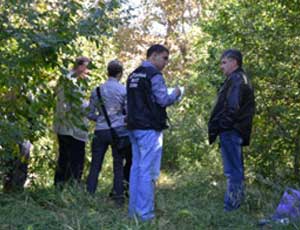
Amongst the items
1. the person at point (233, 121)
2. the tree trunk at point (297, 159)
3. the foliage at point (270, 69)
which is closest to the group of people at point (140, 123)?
the person at point (233, 121)

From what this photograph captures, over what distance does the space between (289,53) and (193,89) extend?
4.32m

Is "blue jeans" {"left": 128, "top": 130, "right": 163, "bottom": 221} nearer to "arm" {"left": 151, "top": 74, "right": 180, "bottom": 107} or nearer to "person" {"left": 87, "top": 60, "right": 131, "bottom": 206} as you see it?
"arm" {"left": 151, "top": 74, "right": 180, "bottom": 107}

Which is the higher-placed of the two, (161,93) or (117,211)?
(161,93)

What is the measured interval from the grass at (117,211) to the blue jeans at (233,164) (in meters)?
0.14

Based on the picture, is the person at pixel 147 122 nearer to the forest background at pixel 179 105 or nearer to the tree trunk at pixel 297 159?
the forest background at pixel 179 105

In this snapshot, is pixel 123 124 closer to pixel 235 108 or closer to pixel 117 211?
pixel 117 211

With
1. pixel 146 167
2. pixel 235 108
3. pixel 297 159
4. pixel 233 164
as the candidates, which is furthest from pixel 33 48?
pixel 297 159

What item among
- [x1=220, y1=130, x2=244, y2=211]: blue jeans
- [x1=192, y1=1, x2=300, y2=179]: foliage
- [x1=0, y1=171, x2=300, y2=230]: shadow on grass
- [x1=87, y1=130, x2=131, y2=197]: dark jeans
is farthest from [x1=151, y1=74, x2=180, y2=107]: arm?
[x1=192, y1=1, x2=300, y2=179]: foliage

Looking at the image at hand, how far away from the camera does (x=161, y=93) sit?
17.5ft

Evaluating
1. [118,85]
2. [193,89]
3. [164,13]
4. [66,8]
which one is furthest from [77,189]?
[164,13]

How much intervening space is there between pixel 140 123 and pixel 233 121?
107 cm

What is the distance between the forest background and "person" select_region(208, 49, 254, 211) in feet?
0.77

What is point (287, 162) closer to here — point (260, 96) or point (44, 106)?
point (260, 96)

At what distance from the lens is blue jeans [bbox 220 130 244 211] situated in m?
5.94
